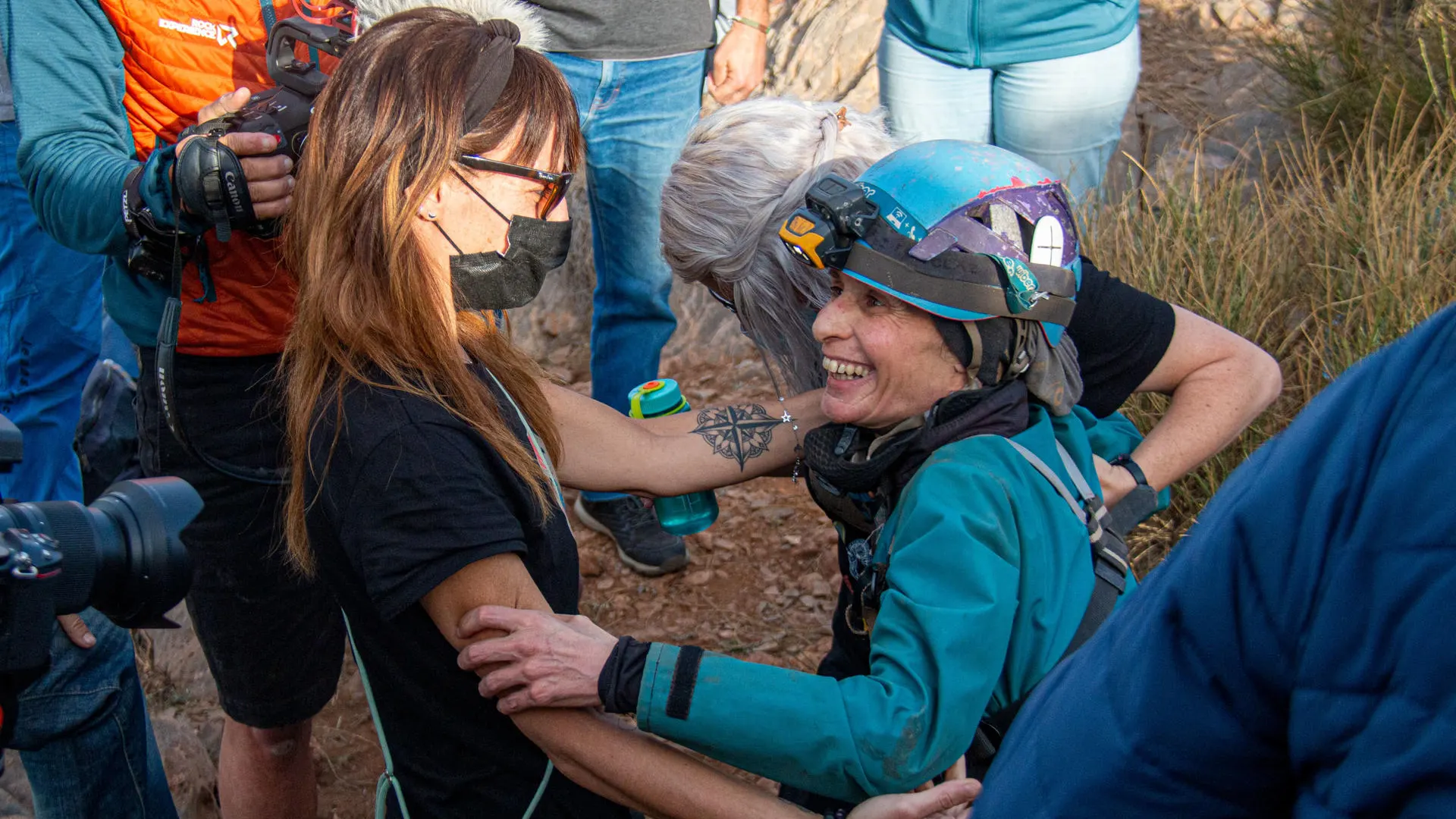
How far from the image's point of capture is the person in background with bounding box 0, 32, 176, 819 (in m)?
2.50

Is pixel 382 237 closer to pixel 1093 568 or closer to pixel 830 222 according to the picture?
pixel 830 222

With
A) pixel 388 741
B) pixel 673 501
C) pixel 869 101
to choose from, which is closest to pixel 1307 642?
pixel 388 741

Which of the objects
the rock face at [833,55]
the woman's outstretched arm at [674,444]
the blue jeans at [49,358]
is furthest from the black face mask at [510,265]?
the rock face at [833,55]

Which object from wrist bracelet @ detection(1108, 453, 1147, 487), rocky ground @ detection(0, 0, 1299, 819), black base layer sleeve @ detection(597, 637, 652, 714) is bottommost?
rocky ground @ detection(0, 0, 1299, 819)

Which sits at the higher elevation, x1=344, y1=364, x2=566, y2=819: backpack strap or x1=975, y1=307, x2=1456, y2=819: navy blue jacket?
x1=975, y1=307, x2=1456, y2=819: navy blue jacket

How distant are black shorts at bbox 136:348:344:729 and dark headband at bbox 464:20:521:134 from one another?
3.02ft

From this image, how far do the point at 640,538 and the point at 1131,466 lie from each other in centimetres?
258

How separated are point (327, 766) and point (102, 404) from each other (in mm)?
1539

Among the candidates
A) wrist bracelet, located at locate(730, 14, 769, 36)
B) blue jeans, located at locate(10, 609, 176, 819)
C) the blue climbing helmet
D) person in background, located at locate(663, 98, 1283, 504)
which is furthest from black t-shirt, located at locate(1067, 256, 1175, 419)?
wrist bracelet, located at locate(730, 14, 769, 36)

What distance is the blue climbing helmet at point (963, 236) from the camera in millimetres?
2004

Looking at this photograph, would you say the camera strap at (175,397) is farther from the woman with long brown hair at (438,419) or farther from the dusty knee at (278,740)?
the dusty knee at (278,740)

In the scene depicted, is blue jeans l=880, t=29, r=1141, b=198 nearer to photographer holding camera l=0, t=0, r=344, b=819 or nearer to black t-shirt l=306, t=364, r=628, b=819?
photographer holding camera l=0, t=0, r=344, b=819

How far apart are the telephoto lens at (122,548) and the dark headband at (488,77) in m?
0.79

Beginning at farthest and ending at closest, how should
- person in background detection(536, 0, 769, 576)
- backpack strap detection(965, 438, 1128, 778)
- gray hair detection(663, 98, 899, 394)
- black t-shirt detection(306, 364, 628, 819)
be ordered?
person in background detection(536, 0, 769, 576) → gray hair detection(663, 98, 899, 394) → backpack strap detection(965, 438, 1128, 778) → black t-shirt detection(306, 364, 628, 819)
